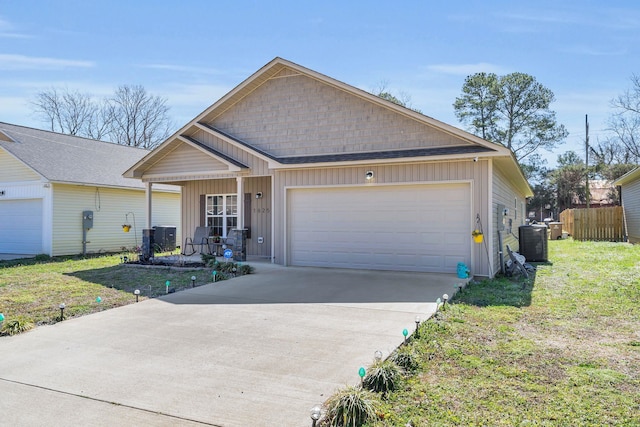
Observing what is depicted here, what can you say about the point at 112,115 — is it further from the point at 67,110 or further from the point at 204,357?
the point at 204,357

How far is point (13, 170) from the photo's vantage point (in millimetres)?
15617

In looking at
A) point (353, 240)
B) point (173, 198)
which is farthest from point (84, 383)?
point (173, 198)

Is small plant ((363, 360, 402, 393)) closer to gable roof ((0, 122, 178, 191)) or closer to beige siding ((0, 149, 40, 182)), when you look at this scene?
gable roof ((0, 122, 178, 191))

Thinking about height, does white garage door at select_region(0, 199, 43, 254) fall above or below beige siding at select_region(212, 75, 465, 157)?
below

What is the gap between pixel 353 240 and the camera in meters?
10.7

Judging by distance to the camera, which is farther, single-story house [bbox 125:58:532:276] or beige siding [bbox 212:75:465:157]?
beige siding [bbox 212:75:465:157]

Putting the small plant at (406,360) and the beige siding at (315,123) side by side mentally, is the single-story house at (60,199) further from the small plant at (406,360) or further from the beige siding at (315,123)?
the small plant at (406,360)

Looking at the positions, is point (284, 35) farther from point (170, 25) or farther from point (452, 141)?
point (452, 141)

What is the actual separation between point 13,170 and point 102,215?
340cm

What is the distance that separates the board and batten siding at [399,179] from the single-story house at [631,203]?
12763 millimetres

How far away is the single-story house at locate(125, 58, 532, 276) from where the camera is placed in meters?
9.56

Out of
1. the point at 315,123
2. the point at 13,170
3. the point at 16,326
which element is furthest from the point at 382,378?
the point at 13,170

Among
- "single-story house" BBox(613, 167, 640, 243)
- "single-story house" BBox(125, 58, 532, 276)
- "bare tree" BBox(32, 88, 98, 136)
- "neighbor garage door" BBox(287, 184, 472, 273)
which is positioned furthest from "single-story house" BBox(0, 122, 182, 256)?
"single-story house" BBox(613, 167, 640, 243)

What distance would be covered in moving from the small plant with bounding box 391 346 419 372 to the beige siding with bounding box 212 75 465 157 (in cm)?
663
